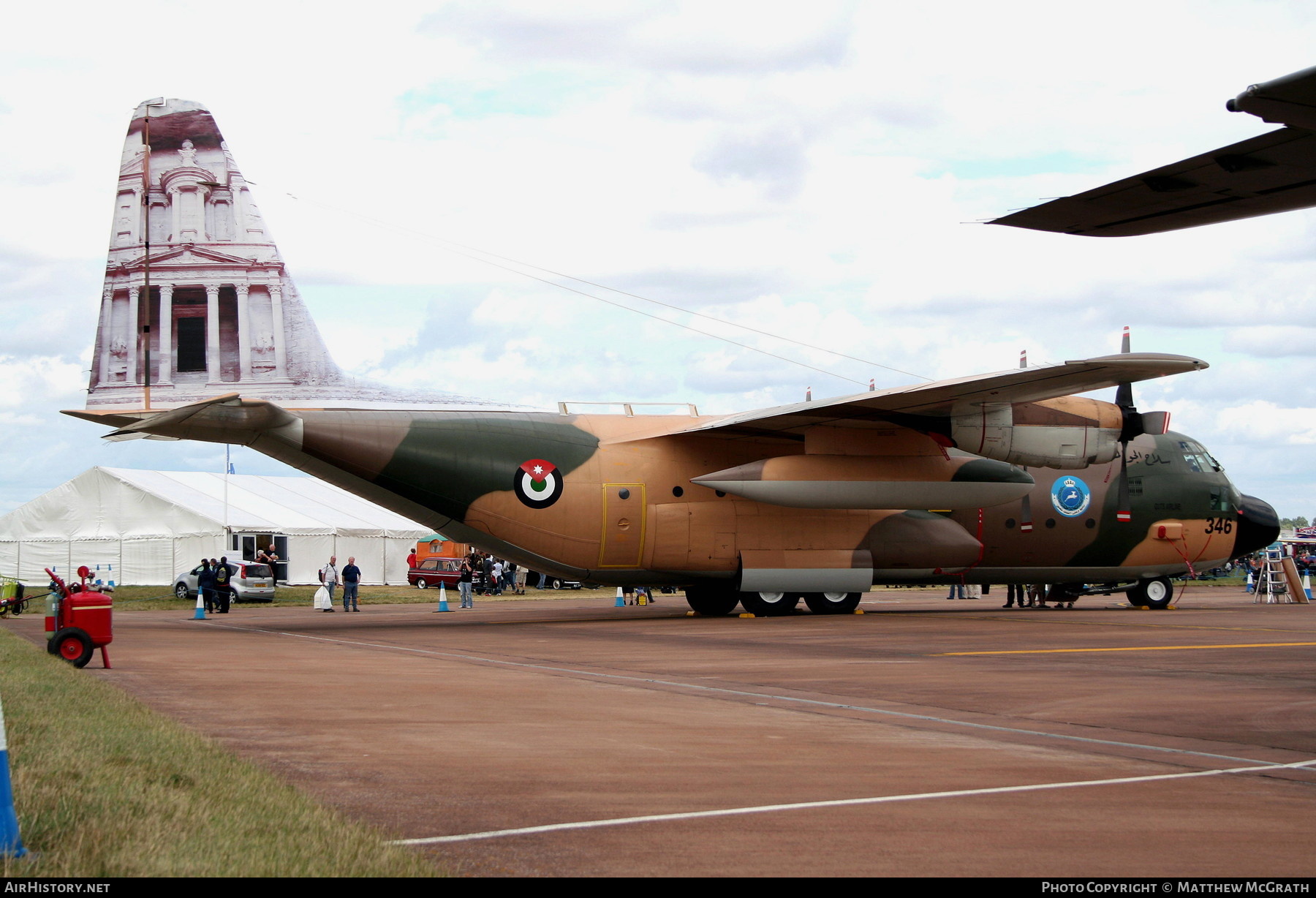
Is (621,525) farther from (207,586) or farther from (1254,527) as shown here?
(1254,527)

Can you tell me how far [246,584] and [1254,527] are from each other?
30818 millimetres

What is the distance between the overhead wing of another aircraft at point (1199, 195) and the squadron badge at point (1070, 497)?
62.1 feet

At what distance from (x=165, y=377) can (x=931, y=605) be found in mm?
20459

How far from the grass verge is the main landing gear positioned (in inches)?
662

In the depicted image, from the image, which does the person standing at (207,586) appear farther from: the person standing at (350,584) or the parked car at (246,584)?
the parked car at (246,584)

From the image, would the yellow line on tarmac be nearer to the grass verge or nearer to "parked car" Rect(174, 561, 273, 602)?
the grass verge

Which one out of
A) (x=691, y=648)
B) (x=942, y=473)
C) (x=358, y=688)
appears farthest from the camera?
(x=942, y=473)

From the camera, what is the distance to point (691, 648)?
16.3m

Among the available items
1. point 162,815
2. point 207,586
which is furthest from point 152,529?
point 162,815

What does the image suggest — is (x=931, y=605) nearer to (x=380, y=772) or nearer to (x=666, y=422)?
(x=666, y=422)

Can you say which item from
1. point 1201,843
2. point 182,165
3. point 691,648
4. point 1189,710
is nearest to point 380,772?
point 1201,843

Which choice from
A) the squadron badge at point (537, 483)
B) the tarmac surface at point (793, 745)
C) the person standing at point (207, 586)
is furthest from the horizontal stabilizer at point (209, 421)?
the person standing at point (207, 586)

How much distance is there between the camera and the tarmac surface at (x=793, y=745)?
5031 mm

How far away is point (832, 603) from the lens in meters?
24.6
